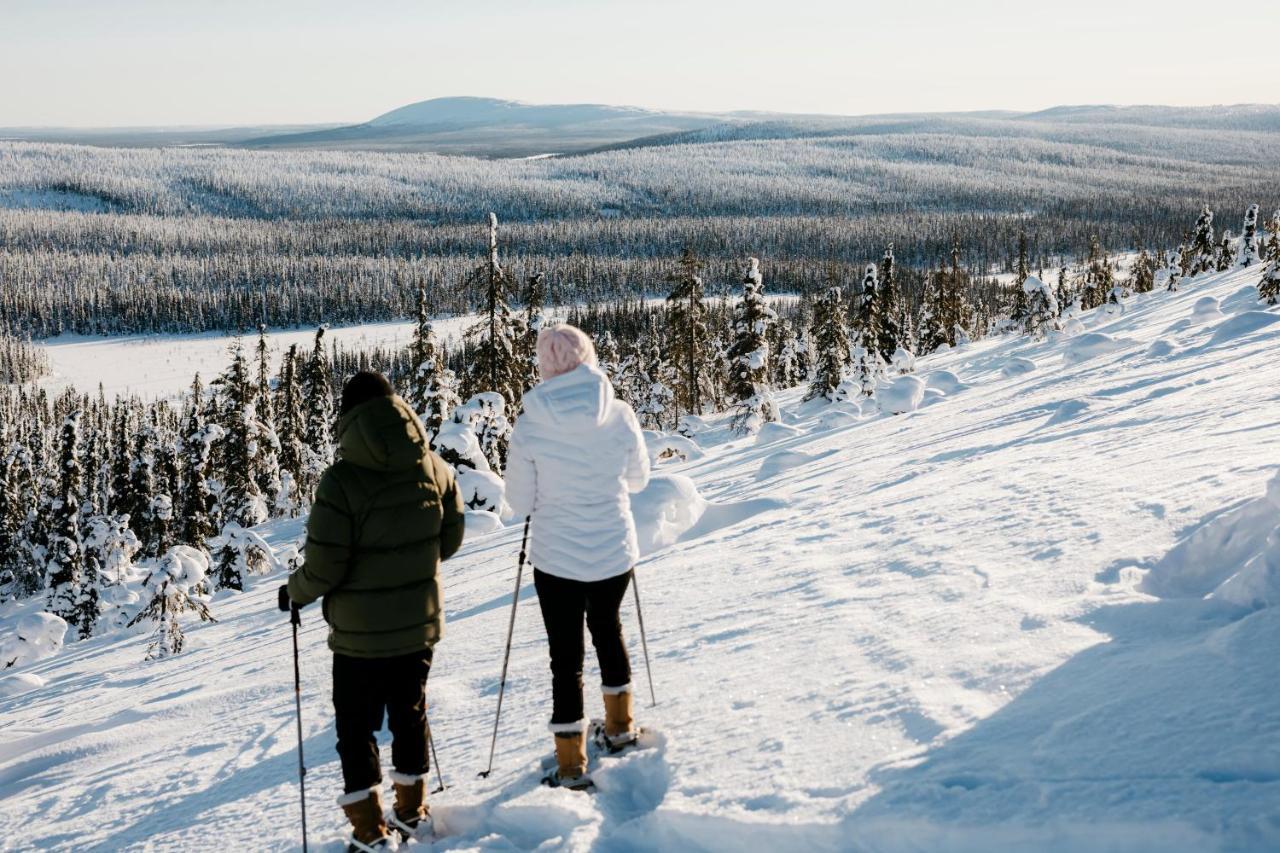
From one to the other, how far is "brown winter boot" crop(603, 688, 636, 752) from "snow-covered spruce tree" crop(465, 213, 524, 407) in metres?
19.7

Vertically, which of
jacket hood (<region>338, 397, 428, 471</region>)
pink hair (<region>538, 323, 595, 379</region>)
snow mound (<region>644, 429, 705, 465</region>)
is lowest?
snow mound (<region>644, 429, 705, 465</region>)

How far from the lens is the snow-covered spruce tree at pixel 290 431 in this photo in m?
34.9

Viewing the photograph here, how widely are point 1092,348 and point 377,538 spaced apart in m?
17.8

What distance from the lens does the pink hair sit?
4.03 m

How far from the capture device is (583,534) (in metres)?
4.10

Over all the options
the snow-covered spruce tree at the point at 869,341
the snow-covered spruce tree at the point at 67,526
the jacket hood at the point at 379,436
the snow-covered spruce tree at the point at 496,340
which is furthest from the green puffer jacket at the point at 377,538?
the snow-covered spruce tree at the point at 67,526

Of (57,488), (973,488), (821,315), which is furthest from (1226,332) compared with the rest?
(57,488)

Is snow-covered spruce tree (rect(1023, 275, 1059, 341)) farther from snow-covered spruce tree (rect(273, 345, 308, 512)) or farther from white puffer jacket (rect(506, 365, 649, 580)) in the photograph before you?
white puffer jacket (rect(506, 365, 649, 580))

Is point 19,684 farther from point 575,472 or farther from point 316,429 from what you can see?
point 316,429

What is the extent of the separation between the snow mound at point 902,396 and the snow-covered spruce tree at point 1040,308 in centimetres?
1632

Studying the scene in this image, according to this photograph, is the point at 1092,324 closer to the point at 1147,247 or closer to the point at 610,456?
the point at 610,456

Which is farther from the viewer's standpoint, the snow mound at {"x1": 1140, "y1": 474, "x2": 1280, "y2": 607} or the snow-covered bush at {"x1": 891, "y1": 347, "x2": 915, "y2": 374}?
the snow-covered bush at {"x1": 891, "y1": 347, "x2": 915, "y2": 374}

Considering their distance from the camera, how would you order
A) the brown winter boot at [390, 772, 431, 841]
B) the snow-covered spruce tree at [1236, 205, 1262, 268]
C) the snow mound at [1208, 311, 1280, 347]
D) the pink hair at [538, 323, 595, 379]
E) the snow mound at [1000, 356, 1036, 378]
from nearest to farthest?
the brown winter boot at [390, 772, 431, 841] < the pink hair at [538, 323, 595, 379] < the snow mound at [1208, 311, 1280, 347] < the snow mound at [1000, 356, 1036, 378] < the snow-covered spruce tree at [1236, 205, 1262, 268]

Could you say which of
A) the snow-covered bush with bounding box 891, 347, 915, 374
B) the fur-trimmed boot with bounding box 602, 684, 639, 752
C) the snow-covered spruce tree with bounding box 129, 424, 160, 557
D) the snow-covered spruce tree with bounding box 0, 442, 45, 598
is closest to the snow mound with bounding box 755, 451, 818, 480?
the fur-trimmed boot with bounding box 602, 684, 639, 752
